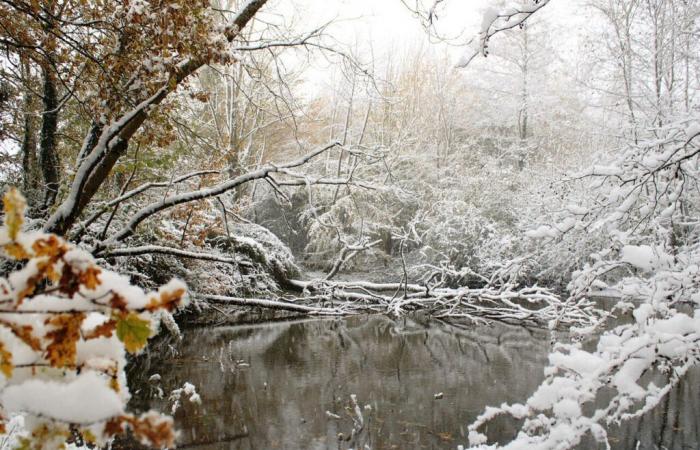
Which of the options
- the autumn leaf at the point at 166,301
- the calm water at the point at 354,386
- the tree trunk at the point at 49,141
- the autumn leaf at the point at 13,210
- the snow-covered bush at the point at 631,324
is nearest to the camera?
the autumn leaf at the point at 13,210

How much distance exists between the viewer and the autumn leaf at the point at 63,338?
0.89 meters

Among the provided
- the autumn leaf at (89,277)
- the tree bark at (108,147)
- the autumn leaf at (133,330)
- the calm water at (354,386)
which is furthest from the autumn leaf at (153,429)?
the calm water at (354,386)

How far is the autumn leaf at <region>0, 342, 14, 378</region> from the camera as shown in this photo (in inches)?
34.1

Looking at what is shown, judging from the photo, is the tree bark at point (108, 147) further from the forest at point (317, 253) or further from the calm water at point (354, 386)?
the calm water at point (354, 386)

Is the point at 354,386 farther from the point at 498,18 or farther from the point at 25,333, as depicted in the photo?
the point at 25,333

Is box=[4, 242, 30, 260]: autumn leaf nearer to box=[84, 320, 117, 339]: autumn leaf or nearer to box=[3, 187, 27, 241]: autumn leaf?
box=[3, 187, 27, 241]: autumn leaf

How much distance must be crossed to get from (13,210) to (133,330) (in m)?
0.29

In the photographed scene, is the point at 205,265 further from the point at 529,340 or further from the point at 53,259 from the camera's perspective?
the point at 53,259

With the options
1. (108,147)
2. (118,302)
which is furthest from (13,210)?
(108,147)

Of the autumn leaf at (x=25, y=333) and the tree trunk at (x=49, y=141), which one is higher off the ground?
the tree trunk at (x=49, y=141)

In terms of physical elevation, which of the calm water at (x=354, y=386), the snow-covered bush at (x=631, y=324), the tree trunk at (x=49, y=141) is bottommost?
the calm water at (x=354, y=386)

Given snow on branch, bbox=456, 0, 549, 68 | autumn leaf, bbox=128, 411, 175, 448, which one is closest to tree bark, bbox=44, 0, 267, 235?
snow on branch, bbox=456, 0, 549, 68

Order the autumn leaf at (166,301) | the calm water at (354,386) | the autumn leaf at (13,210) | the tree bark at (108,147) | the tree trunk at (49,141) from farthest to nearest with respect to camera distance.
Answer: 1. the tree trunk at (49,141)
2. the calm water at (354,386)
3. the tree bark at (108,147)
4. the autumn leaf at (166,301)
5. the autumn leaf at (13,210)

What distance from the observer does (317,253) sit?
67.4 feet
